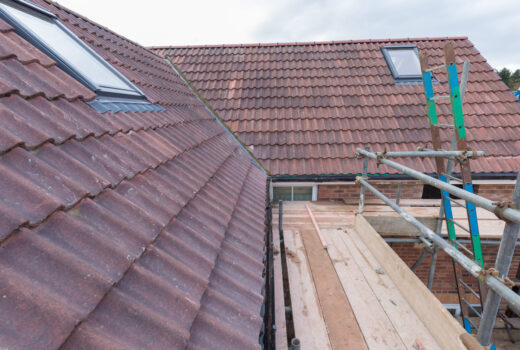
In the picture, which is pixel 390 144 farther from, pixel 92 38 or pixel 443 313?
pixel 92 38

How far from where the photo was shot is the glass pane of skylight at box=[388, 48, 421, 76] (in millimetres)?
6365

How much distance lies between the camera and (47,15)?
2768mm

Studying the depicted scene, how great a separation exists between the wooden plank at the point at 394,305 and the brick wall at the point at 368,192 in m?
1.95

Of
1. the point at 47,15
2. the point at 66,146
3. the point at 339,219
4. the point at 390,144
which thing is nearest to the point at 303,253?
the point at 339,219

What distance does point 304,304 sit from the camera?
2451 mm

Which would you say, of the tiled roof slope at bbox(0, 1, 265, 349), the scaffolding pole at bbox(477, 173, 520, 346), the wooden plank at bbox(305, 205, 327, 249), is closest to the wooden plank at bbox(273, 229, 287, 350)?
the wooden plank at bbox(305, 205, 327, 249)

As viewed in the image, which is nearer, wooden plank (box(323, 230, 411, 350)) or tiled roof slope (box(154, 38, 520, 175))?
wooden plank (box(323, 230, 411, 350))

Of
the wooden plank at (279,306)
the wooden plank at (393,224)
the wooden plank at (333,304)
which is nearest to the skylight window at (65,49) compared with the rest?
the wooden plank at (279,306)

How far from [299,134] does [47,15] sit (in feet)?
14.0

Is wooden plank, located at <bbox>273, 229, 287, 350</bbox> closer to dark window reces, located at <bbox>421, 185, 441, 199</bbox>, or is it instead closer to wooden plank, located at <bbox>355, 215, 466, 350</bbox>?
wooden plank, located at <bbox>355, 215, 466, 350</bbox>

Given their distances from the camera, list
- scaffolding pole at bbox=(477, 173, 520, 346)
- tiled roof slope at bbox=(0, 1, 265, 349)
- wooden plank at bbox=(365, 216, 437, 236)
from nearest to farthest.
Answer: tiled roof slope at bbox=(0, 1, 265, 349), scaffolding pole at bbox=(477, 173, 520, 346), wooden plank at bbox=(365, 216, 437, 236)

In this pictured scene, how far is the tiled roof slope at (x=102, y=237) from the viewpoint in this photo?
28.7 inches

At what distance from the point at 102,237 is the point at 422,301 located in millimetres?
2517

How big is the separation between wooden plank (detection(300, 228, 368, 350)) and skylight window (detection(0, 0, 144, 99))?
281cm
